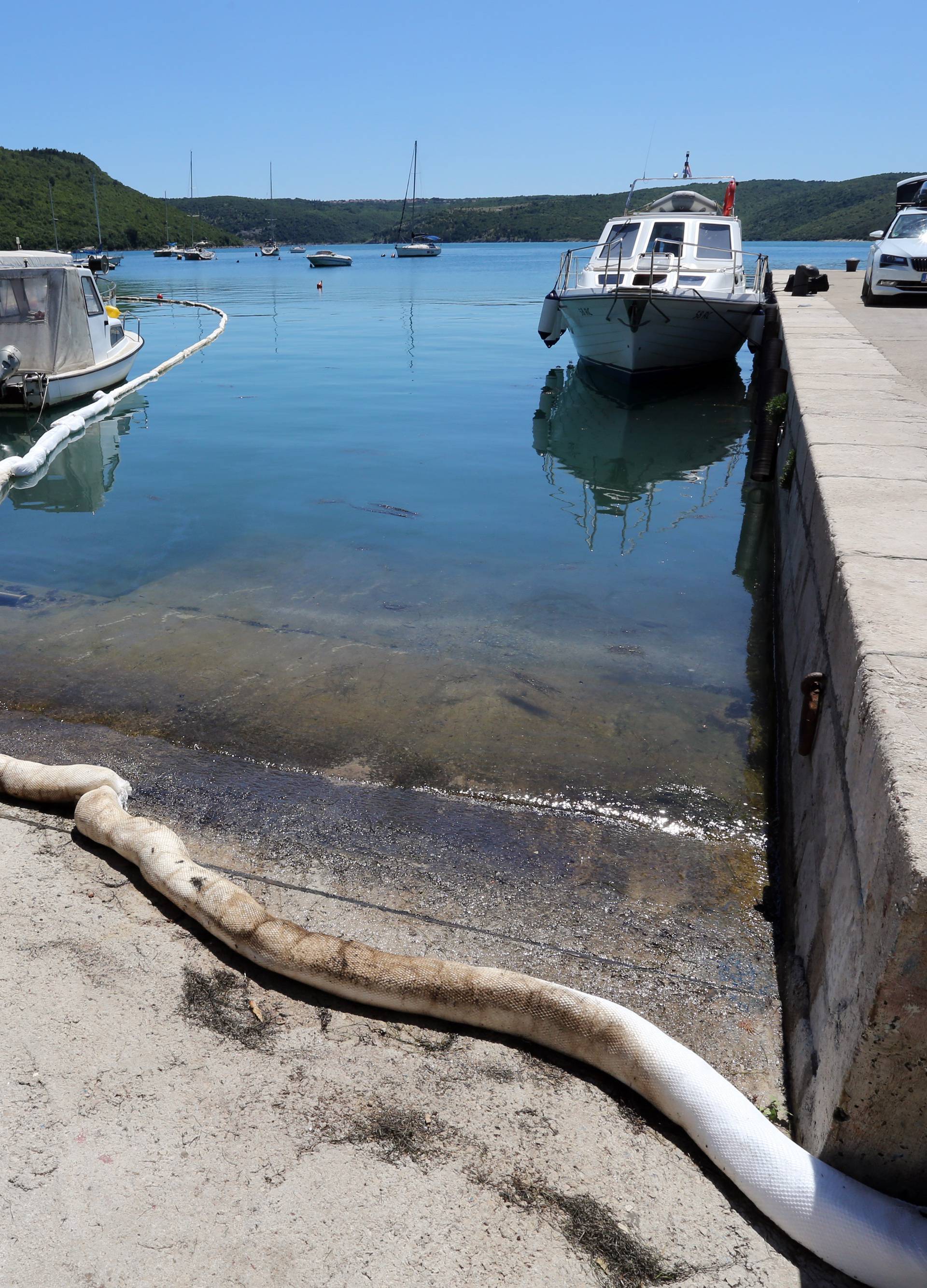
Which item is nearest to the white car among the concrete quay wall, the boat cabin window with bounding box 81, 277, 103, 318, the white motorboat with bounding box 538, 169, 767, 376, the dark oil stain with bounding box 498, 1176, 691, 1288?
the white motorboat with bounding box 538, 169, 767, 376

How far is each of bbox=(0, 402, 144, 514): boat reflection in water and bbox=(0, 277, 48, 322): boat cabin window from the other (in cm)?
194

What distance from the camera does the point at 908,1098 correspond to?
2.26m

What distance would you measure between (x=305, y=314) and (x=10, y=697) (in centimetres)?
3423

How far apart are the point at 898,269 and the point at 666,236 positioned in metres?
6.00

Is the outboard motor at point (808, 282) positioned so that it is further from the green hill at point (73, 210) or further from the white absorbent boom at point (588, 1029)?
the green hill at point (73, 210)

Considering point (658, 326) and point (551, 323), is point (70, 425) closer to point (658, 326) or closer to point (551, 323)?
point (658, 326)

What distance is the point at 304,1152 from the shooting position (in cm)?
264

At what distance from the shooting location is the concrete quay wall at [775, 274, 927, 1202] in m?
2.18

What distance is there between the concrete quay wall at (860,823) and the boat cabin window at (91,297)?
1630 cm

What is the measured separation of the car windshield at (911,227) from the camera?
17641mm

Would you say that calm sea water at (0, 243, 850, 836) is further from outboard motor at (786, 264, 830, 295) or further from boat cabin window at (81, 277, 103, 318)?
outboard motor at (786, 264, 830, 295)

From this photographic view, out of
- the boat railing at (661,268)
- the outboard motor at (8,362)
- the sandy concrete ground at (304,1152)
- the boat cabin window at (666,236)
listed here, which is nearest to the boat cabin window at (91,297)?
the outboard motor at (8,362)

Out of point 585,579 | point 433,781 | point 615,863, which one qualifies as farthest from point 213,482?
point 615,863

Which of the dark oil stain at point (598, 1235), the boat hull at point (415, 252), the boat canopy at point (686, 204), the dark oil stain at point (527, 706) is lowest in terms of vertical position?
the dark oil stain at point (527, 706)
